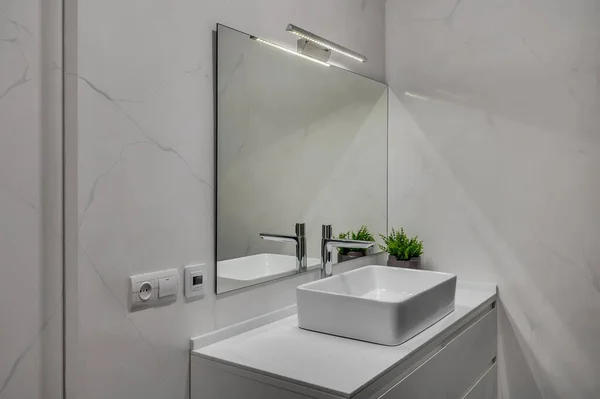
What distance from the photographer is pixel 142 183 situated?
1.20 m

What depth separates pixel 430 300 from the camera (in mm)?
1518

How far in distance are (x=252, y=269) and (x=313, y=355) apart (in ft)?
1.22

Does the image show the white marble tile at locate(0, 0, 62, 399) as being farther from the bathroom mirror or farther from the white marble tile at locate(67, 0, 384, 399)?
the bathroom mirror

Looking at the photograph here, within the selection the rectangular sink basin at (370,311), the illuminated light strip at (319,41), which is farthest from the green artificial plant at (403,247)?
the illuminated light strip at (319,41)

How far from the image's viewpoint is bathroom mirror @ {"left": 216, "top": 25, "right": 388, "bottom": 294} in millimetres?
1453

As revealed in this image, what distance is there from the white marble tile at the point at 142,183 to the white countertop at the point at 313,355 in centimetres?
10

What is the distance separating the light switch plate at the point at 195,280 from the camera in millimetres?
1316

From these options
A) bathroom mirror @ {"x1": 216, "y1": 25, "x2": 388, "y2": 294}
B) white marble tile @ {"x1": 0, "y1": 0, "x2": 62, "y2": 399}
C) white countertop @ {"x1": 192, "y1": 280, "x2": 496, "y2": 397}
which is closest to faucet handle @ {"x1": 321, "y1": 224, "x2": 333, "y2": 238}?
bathroom mirror @ {"x1": 216, "y1": 25, "x2": 388, "y2": 294}

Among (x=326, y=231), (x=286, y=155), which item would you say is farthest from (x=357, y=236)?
(x=286, y=155)

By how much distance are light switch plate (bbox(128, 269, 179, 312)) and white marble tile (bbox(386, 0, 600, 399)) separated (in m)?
1.29

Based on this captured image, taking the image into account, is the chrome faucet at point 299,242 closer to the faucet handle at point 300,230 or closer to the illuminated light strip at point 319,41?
the faucet handle at point 300,230

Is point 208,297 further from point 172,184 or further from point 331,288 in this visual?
point 331,288

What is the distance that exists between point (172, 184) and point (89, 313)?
38 centimetres

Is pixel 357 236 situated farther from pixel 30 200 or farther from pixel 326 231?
pixel 30 200
